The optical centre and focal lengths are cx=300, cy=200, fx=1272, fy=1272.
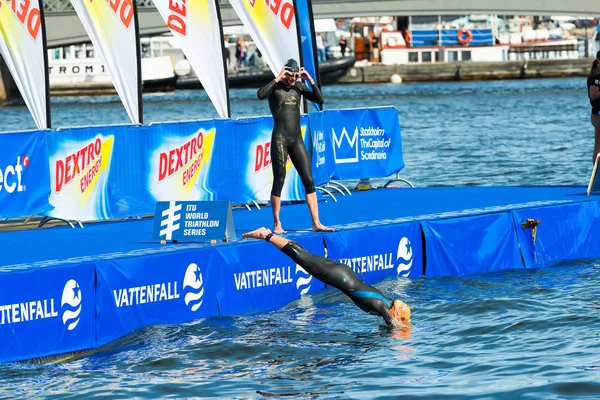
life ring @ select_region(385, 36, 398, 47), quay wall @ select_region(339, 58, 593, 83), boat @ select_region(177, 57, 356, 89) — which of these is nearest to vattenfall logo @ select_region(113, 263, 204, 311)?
boat @ select_region(177, 57, 356, 89)

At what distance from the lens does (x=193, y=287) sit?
42.1 ft

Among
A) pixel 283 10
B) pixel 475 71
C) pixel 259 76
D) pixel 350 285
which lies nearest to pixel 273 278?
pixel 350 285

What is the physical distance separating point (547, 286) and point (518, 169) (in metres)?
16.9

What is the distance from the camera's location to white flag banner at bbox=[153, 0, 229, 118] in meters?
18.5

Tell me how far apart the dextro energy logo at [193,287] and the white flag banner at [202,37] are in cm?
632

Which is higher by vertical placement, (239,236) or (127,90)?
(127,90)

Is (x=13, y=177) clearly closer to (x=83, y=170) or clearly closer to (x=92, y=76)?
(x=83, y=170)

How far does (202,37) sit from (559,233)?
600 cm

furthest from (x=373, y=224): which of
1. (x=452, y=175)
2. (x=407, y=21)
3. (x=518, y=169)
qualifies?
(x=407, y=21)

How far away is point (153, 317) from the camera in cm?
1246

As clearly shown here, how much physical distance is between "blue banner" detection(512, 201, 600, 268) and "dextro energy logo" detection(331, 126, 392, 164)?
419 centimetres

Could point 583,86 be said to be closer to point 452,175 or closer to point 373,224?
point 452,175

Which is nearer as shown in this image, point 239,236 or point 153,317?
point 153,317

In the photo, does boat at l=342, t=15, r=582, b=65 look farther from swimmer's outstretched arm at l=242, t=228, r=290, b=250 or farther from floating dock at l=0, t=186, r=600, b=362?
swimmer's outstretched arm at l=242, t=228, r=290, b=250
